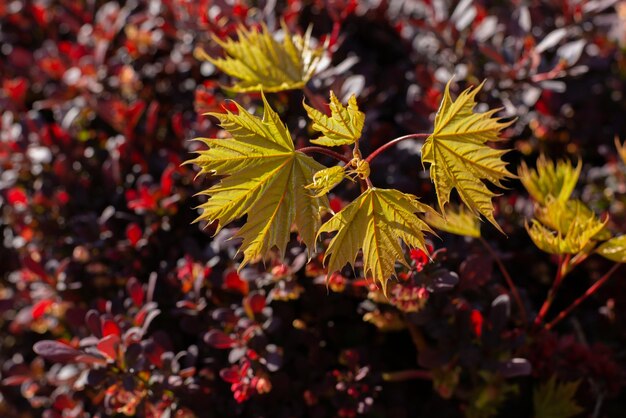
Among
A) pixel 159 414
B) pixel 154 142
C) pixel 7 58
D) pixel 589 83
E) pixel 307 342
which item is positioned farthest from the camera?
pixel 7 58

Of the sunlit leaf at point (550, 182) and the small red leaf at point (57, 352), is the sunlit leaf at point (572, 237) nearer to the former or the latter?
the sunlit leaf at point (550, 182)

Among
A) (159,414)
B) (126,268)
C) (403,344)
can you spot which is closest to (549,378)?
(403,344)

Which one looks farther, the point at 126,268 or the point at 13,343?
the point at 13,343

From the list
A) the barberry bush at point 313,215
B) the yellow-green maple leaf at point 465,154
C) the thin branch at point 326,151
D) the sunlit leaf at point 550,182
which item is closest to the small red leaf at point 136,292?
the barberry bush at point 313,215

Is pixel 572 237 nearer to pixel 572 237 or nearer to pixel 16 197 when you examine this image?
pixel 572 237

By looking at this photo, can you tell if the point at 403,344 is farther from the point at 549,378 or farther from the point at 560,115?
the point at 560,115
